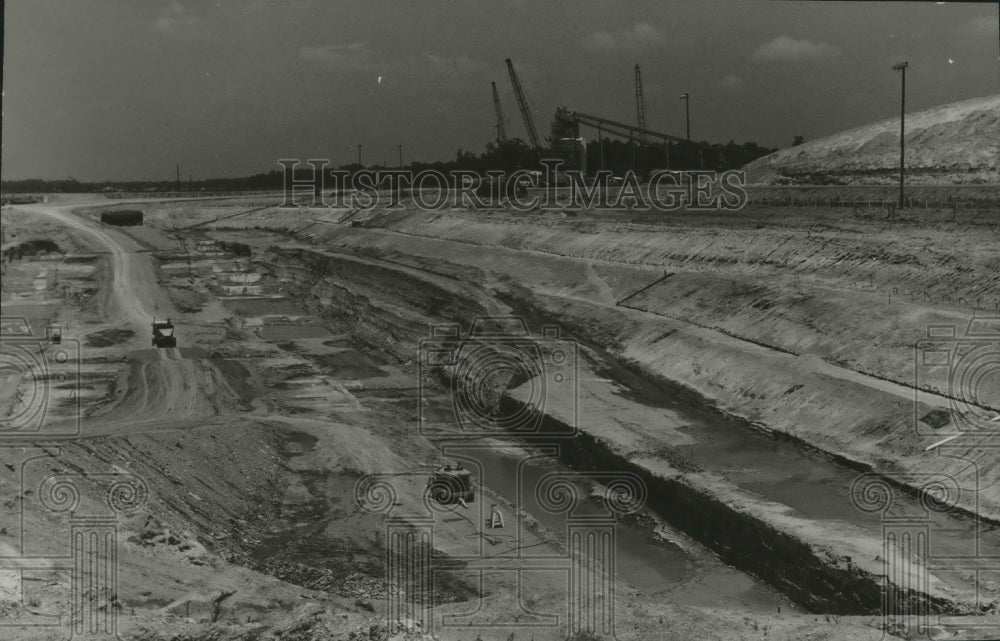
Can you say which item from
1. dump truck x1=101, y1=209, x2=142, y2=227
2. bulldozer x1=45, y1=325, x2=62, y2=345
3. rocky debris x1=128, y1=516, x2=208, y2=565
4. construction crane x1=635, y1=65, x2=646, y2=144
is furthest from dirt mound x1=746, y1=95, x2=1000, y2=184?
rocky debris x1=128, y1=516, x2=208, y2=565

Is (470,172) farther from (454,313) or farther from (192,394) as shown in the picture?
(192,394)

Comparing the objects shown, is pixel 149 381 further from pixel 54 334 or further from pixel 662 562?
pixel 662 562

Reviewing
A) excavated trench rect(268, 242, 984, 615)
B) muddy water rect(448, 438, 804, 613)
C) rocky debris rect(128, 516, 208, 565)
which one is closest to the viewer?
excavated trench rect(268, 242, 984, 615)

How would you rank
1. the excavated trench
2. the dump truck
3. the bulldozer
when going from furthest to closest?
the dump truck
the bulldozer
the excavated trench

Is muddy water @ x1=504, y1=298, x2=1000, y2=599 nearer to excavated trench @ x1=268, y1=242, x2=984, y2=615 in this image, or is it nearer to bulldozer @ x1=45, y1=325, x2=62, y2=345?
excavated trench @ x1=268, y1=242, x2=984, y2=615

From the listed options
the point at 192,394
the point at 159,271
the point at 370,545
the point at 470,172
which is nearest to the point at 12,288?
the point at 159,271

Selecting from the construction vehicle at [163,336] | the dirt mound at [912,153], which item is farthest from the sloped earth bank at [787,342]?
the dirt mound at [912,153]

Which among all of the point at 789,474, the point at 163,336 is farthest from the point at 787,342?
the point at 163,336
